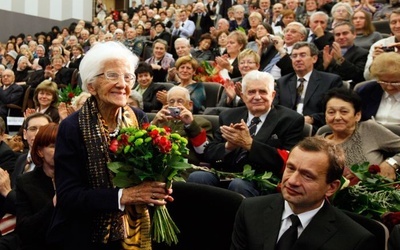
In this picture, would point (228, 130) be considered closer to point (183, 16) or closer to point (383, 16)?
point (383, 16)

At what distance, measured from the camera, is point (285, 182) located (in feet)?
6.04

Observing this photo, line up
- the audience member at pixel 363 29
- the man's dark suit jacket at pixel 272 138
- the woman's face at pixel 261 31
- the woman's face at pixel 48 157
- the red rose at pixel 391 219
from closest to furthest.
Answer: the red rose at pixel 391 219 < the woman's face at pixel 48 157 < the man's dark suit jacket at pixel 272 138 < the audience member at pixel 363 29 < the woman's face at pixel 261 31

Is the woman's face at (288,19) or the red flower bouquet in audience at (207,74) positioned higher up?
the woman's face at (288,19)

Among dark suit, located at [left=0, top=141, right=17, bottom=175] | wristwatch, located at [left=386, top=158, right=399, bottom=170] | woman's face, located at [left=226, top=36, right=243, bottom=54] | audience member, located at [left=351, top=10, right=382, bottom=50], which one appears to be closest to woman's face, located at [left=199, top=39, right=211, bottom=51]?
woman's face, located at [left=226, top=36, right=243, bottom=54]

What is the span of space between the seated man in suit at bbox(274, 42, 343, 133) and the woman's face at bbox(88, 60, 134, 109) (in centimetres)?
238

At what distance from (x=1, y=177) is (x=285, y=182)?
5.66 ft

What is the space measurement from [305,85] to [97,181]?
2.72 metres

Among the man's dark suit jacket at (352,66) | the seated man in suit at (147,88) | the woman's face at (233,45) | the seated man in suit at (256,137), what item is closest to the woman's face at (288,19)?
the woman's face at (233,45)

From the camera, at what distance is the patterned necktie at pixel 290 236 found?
5.93 feet

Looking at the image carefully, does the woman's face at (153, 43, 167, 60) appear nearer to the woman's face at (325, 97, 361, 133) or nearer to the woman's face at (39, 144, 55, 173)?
the woman's face at (325, 97, 361, 133)

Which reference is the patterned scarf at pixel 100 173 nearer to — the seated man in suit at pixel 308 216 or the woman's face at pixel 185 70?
the seated man in suit at pixel 308 216

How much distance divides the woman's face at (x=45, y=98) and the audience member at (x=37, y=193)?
2.76 metres

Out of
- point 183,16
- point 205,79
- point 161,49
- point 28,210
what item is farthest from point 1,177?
point 183,16

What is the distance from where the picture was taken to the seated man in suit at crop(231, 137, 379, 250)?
1774 millimetres
